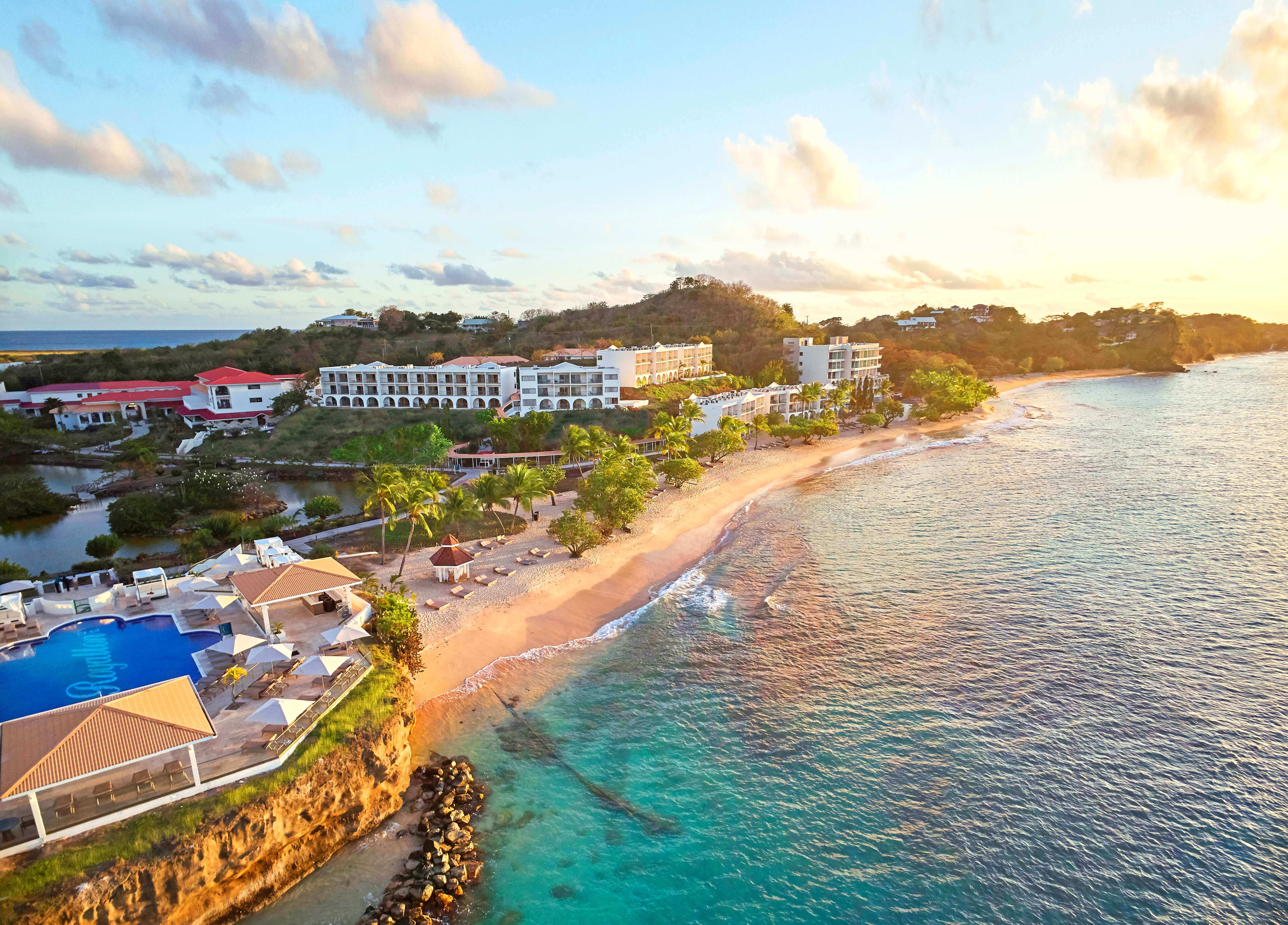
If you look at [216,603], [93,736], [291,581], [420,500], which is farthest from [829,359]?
[93,736]

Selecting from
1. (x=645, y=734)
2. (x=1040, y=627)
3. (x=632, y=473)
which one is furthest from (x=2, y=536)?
(x=1040, y=627)

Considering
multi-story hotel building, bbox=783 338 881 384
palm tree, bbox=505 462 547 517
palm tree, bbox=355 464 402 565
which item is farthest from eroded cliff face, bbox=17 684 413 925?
multi-story hotel building, bbox=783 338 881 384

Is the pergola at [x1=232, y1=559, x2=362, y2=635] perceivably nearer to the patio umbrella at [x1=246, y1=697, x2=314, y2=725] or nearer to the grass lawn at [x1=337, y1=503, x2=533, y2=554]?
the patio umbrella at [x1=246, y1=697, x2=314, y2=725]

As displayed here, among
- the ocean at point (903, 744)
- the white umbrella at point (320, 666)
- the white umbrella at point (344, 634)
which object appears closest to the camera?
the ocean at point (903, 744)

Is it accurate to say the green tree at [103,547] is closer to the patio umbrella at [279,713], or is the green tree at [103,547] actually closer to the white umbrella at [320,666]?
the white umbrella at [320,666]

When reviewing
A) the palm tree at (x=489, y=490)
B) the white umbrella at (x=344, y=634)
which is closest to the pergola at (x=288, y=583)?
the white umbrella at (x=344, y=634)
